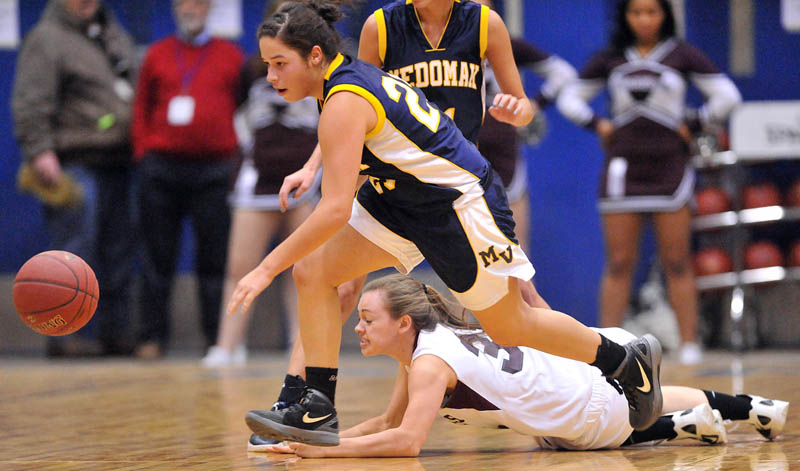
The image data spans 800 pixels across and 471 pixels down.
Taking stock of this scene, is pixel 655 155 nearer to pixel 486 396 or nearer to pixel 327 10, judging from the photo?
pixel 486 396

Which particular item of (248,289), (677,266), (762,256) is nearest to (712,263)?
(762,256)

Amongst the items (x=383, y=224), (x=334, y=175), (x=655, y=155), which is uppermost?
(x=655, y=155)

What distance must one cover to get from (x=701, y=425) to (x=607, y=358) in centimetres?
43

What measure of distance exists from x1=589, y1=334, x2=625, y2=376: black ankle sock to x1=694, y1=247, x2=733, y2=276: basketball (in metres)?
4.15

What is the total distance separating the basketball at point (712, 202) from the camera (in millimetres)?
7668

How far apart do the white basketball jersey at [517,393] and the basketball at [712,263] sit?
160 inches

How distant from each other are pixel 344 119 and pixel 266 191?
4.21m

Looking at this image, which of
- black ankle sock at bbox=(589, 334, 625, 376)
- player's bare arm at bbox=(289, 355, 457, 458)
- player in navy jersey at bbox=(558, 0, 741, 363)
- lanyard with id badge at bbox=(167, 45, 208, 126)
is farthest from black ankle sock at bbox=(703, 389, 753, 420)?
lanyard with id badge at bbox=(167, 45, 208, 126)

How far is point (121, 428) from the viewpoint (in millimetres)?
4438

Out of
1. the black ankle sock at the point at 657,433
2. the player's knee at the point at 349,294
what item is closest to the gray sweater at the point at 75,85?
the player's knee at the point at 349,294

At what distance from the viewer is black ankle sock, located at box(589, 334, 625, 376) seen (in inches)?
143

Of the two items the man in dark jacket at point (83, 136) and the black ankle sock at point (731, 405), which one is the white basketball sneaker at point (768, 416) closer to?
the black ankle sock at point (731, 405)

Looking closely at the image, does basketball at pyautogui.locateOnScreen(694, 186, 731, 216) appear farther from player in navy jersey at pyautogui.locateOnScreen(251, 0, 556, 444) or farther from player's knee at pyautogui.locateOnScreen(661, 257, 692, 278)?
player in navy jersey at pyautogui.locateOnScreen(251, 0, 556, 444)

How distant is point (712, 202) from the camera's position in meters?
7.68
